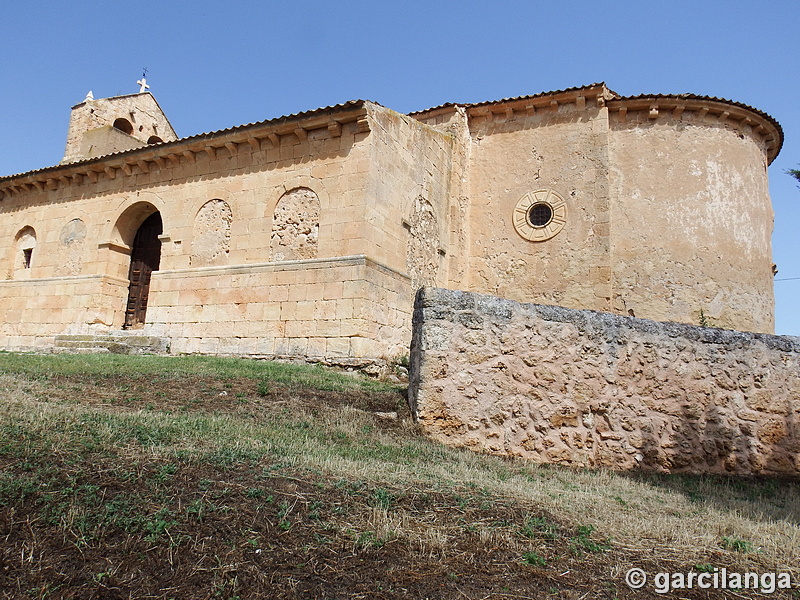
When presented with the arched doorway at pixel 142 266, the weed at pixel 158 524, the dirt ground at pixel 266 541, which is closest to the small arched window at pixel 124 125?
the arched doorway at pixel 142 266

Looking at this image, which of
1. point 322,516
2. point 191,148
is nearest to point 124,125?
point 191,148

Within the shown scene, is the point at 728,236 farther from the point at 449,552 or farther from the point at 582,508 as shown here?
the point at 449,552

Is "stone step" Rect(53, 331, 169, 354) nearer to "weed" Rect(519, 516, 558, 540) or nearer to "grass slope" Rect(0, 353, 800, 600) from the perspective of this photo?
"grass slope" Rect(0, 353, 800, 600)

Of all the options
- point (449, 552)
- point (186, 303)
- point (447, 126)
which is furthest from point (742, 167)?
point (449, 552)

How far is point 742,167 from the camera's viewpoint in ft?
45.6

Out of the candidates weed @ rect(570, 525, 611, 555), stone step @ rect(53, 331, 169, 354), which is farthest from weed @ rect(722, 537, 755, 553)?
stone step @ rect(53, 331, 169, 354)

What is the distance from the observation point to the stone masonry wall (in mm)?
6344

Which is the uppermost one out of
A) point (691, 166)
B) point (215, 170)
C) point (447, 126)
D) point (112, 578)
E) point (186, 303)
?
point (447, 126)

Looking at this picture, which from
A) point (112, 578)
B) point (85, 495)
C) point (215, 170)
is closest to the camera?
point (112, 578)

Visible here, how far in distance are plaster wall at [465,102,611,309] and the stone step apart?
286 inches

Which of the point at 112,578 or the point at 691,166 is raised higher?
the point at 691,166

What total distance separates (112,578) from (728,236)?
1384cm

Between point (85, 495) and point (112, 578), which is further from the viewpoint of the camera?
point (85, 495)

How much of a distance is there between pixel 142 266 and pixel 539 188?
32.4 feet
